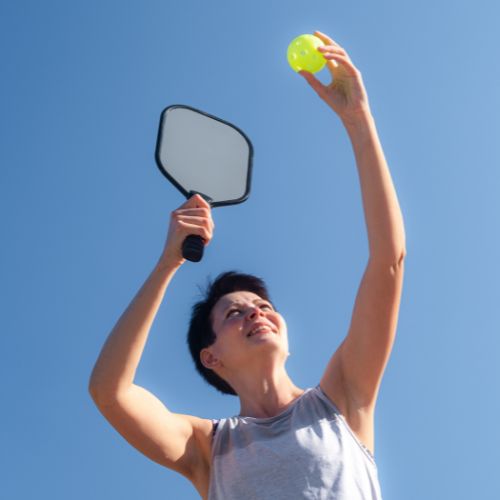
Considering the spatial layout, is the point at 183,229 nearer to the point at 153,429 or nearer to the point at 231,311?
the point at 153,429

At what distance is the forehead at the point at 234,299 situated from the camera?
19.0ft

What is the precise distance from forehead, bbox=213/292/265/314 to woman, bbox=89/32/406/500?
0.21 meters

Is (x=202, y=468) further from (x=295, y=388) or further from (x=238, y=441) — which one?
(x=295, y=388)

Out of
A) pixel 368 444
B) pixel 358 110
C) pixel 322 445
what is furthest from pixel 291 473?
pixel 358 110

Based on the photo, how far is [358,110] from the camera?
5.16 m

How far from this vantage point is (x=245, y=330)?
5.38m

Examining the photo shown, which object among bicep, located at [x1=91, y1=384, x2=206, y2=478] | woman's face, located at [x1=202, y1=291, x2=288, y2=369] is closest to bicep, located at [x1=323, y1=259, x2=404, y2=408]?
woman's face, located at [x1=202, y1=291, x2=288, y2=369]

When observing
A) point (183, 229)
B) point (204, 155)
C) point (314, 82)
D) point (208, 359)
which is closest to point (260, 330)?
point (208, 359)

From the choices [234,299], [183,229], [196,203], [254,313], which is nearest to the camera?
[183,229]

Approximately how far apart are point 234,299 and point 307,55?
73.5 inches

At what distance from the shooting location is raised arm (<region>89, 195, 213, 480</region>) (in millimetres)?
4434

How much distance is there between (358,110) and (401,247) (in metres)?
0.99

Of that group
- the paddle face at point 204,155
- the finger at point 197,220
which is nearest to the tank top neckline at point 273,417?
the finger at point 197,220

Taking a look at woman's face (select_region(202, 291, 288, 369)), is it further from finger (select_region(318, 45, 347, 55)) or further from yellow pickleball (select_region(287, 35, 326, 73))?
finger (select_region(318, 45, 347, 55))
